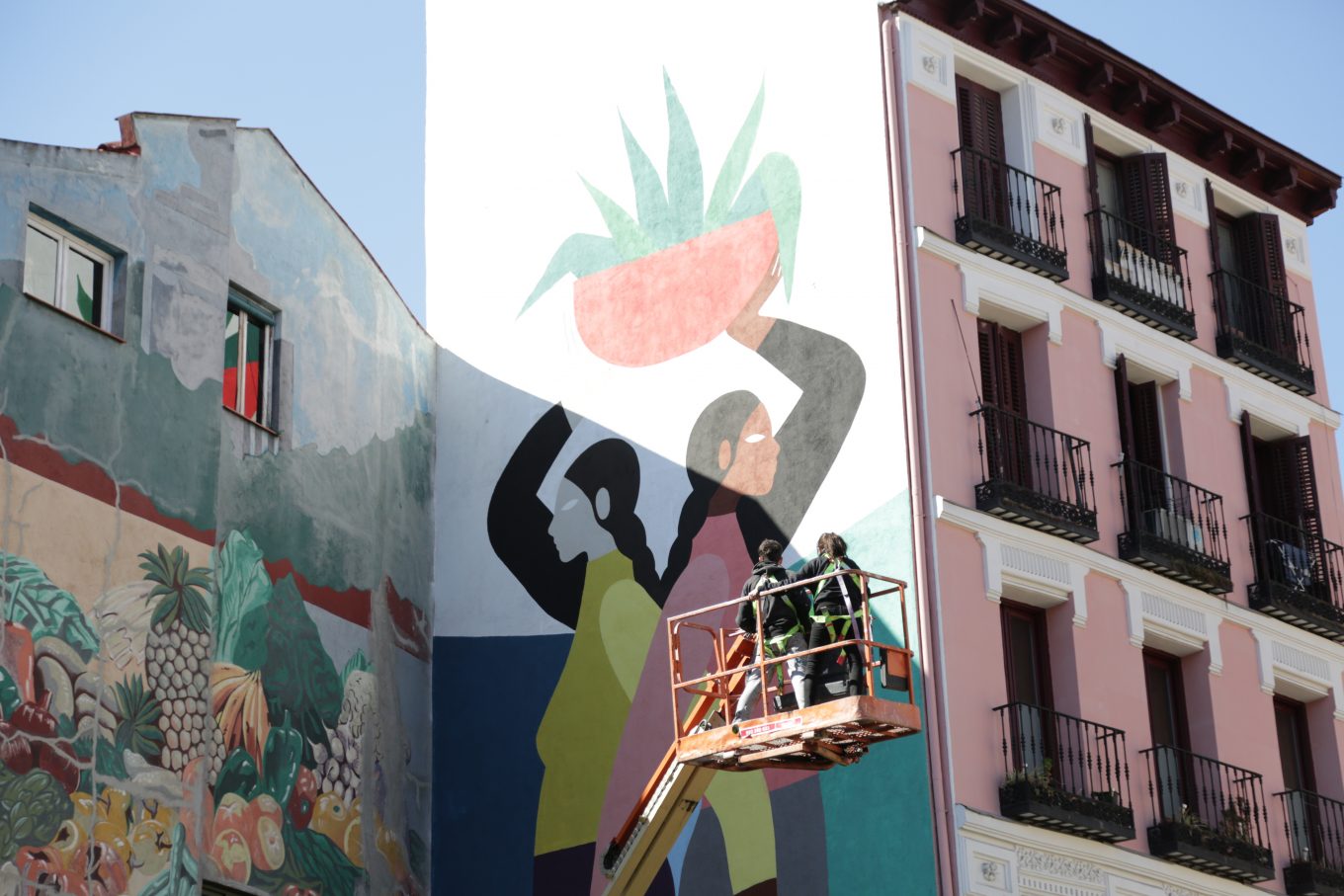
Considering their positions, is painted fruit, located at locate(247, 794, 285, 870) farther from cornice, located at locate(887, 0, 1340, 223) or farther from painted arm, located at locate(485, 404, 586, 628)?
cornice, located at locate(887, 0, 1340, 223)

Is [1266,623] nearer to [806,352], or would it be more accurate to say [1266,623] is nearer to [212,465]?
[806,352]

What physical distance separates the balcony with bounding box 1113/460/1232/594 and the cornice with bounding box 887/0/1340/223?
18.4 feet

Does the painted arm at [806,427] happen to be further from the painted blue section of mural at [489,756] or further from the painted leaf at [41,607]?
the painted leaf at [41,607]

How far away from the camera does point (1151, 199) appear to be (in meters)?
34.0

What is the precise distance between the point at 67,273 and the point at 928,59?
1173cm

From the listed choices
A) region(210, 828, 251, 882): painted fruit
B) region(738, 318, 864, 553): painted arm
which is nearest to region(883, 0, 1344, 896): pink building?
region(738, 318, 864, 553): painted arm

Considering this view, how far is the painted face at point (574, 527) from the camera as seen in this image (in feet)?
104

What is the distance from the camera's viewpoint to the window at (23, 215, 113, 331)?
85.1 feet

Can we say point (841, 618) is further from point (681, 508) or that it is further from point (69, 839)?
point (69, 839)

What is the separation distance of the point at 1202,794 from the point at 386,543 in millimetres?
11327

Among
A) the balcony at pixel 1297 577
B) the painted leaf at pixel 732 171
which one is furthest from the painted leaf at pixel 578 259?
the balcony at pixel 1297 577

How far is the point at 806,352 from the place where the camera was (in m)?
30.2

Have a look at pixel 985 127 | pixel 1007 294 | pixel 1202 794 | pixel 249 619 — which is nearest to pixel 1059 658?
pixel 1202 794

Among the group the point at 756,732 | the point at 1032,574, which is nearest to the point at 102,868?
the point at 756,732
